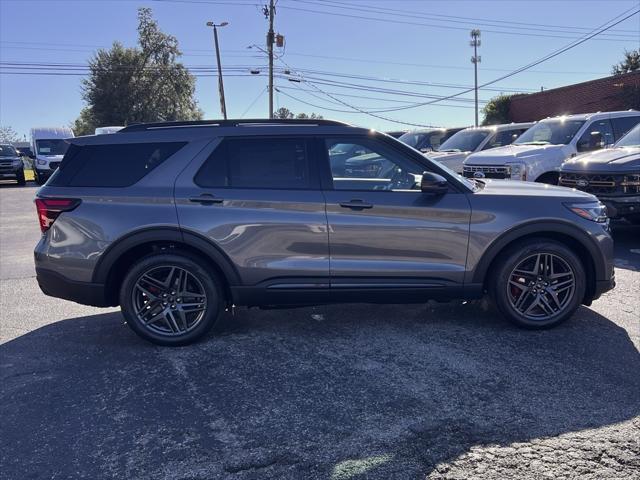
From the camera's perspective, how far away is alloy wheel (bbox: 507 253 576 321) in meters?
4.46

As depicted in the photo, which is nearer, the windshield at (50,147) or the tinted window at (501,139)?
the tinted window at (501,139)

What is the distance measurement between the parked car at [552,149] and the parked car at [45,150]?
20.0 metres

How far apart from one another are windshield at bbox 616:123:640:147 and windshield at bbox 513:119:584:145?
1.27 metres

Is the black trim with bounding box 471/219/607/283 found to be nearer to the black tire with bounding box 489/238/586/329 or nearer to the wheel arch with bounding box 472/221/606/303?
the wheel arch with bounding box 472/221/606/303

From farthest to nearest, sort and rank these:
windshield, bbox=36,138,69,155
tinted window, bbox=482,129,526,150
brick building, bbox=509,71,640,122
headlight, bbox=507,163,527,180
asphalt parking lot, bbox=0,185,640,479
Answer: windshield, bbox=36,138,69,155 → brick building, bbox=509,71,640,122 → tinted window, bbox=482,129,526,150 → headlight, bbox=507,163,527,180 → asphalt parking lot, bbox=0,185,640,479


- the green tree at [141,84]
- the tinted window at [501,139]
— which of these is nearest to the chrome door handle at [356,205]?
the tinted window at [501,139]

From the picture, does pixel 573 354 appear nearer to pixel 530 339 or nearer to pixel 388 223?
pixel 530 339

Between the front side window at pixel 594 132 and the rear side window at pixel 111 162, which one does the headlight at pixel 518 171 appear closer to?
the front side window at pixel 594 132

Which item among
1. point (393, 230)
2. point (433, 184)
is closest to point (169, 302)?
point (393, 230)

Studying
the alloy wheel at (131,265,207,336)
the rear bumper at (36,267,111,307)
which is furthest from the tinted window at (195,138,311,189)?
the rear bumper at (36,267,111,307)

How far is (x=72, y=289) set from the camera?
430cm

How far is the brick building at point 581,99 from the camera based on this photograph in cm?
2125

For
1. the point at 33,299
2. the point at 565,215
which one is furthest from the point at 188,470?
the point at 33,299

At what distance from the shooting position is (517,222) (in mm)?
4316
